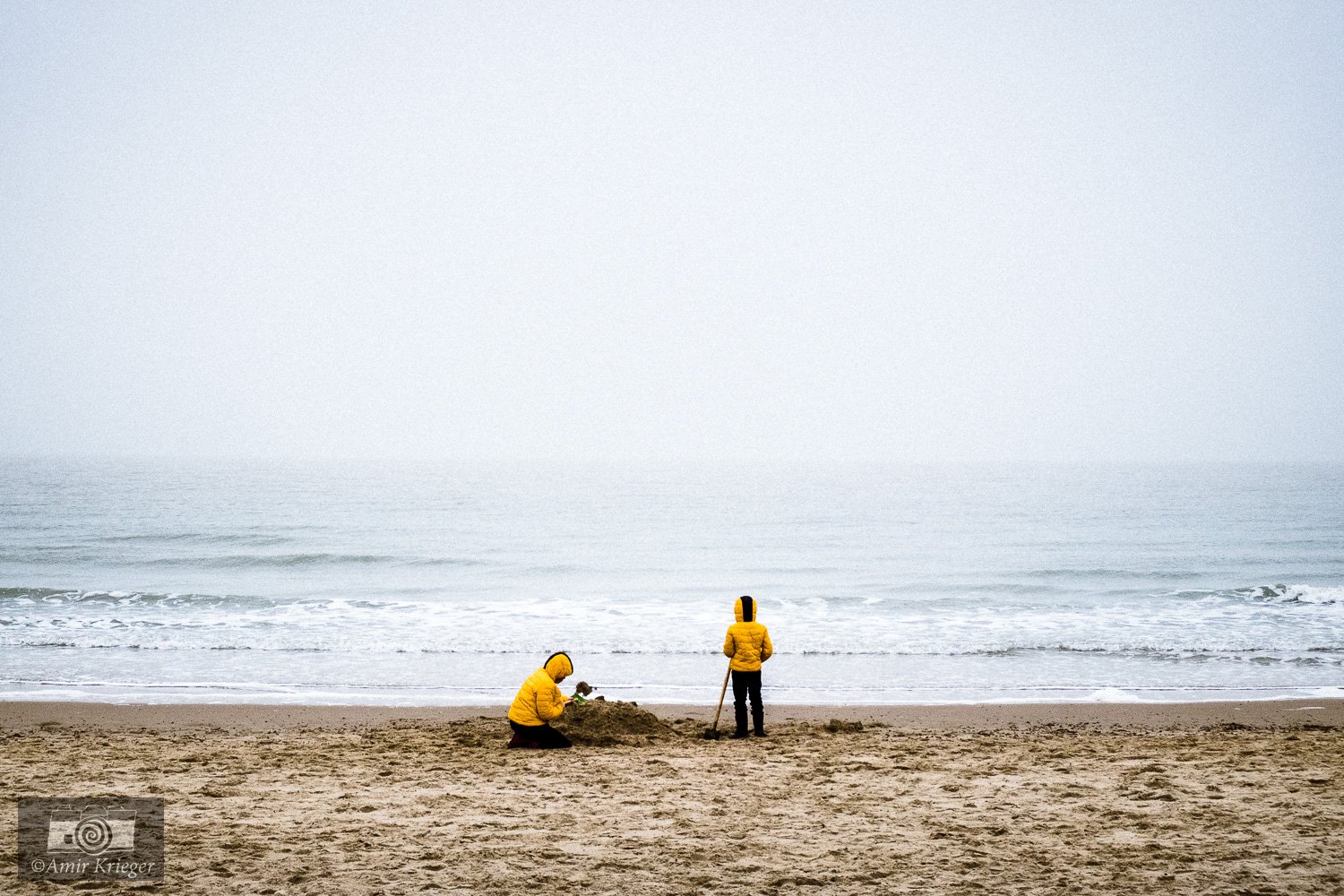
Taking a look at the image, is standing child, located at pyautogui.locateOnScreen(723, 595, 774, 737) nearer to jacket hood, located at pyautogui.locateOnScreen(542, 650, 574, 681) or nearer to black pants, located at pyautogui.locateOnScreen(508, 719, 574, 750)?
jacket hood, located at pyautogui.locateOnScreen(542, 650, 574, 681)

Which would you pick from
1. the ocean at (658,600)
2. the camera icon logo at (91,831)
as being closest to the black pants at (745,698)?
the ocean at (658,600)

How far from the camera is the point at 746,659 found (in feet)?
31.1

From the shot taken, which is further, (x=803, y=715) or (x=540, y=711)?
(x=803, y=715)

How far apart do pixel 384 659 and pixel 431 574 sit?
12.2 m

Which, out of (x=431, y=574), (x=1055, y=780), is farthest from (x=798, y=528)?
(x=1055, y=780)

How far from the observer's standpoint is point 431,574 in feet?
87.2

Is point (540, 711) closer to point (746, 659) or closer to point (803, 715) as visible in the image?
point (746, 659)

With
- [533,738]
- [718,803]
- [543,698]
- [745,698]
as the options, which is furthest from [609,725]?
[718,803]

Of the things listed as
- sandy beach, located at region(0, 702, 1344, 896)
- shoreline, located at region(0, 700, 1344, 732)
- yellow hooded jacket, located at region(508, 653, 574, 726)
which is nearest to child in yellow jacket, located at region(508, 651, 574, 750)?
yellow hooded jacket, located at region(508, 653, 574, 726)

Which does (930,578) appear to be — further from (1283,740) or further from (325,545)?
(325,545)

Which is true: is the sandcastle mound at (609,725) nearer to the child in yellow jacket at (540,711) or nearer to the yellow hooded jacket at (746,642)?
the child in yellow jacket at (540,711)

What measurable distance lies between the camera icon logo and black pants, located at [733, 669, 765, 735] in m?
5.74

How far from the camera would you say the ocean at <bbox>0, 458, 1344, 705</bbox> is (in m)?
13.0

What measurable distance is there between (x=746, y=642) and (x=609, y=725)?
5.84 ft
